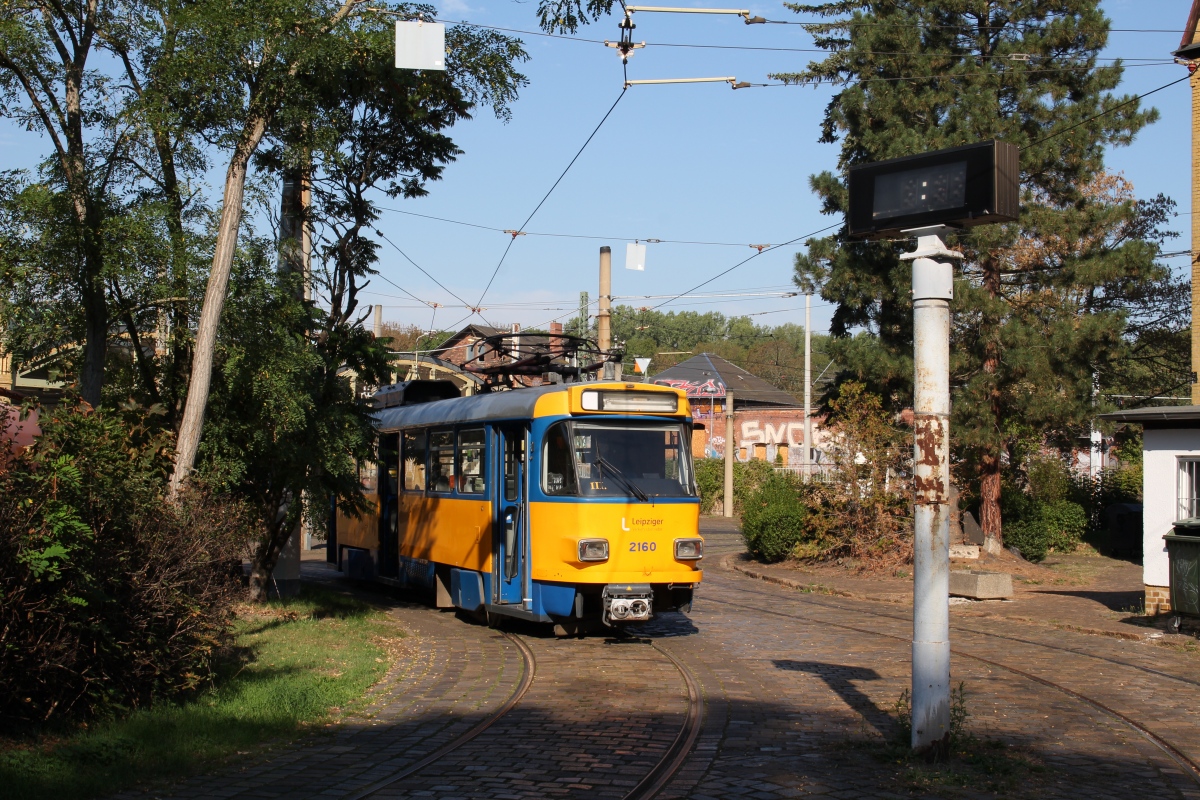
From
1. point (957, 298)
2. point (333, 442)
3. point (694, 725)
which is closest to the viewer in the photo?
point (694, 725)

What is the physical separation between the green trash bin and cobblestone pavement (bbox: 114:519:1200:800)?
0.99m

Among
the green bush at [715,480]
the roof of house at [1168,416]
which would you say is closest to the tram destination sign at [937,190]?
the roof of house at [1168,416]

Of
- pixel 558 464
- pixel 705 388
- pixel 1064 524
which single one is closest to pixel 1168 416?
pixel 558 464

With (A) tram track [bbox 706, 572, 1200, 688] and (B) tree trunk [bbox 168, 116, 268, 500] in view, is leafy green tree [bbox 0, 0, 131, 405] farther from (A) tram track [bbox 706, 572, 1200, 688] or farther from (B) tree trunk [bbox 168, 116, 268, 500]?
(A) tram track [bbox 706, 572, 1200, 688]

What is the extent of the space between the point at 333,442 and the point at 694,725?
699 centimetres

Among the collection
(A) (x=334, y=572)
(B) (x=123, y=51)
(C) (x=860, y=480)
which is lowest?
(A) (x=334, y=572)

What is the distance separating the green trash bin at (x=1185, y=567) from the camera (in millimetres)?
14148

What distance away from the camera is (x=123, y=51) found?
1323 centimetres

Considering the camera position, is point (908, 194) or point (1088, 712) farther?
point (1088, 712)

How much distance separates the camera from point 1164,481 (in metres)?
16.3

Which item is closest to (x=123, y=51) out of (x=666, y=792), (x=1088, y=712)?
(x=666, y=792)

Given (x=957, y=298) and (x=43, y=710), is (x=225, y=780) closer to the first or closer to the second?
(x=43, y=710)

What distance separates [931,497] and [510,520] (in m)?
7.23

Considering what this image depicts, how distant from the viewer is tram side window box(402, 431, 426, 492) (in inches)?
683
